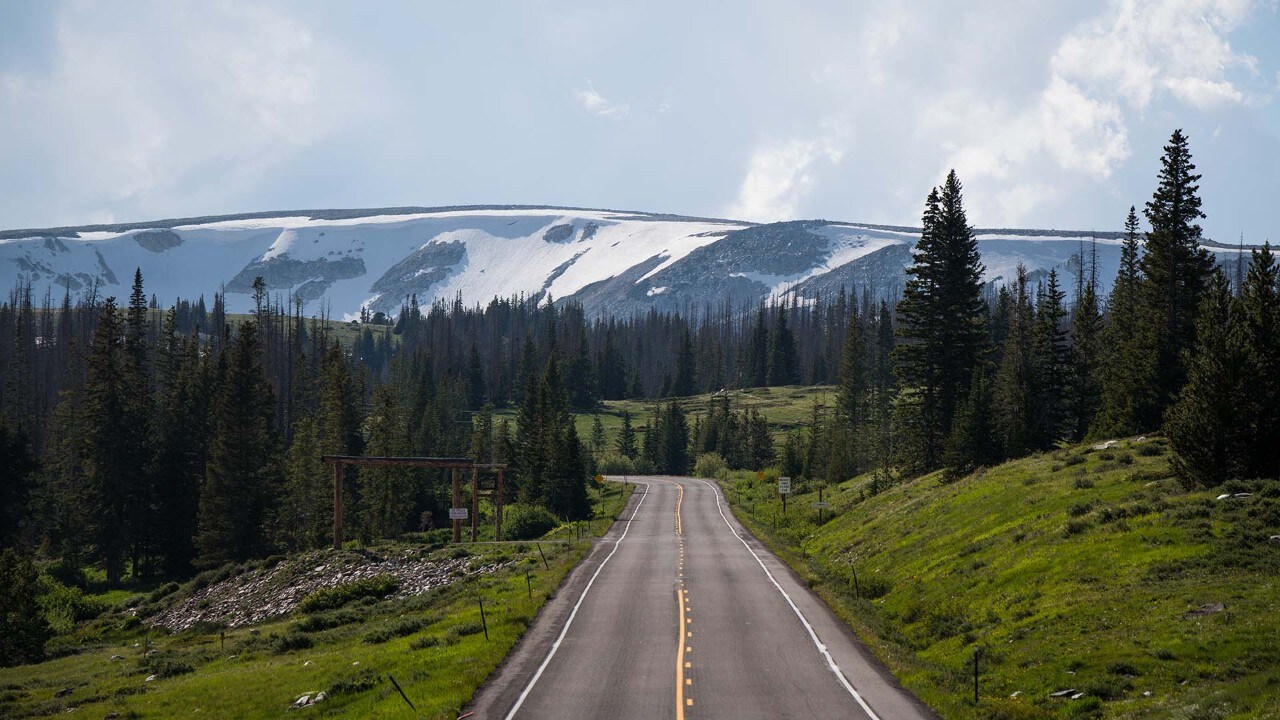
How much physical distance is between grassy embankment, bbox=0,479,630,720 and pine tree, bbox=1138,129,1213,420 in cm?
3052

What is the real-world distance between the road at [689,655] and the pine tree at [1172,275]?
75.0 feet

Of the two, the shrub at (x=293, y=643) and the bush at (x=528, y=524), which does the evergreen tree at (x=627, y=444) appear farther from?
the shrub at (x=293, y=643)

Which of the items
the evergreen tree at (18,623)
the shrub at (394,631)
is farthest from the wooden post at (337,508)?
the shrub at (394,631)

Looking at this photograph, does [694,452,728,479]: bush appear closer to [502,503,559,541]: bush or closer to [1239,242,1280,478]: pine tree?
[502,503,559,541]: bush

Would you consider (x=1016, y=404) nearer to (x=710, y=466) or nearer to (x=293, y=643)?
(x=293, y=643)

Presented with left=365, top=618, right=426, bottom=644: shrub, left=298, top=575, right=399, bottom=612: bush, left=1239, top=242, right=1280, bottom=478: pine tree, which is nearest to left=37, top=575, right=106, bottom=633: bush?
left=298, top=575, right=399, bottom=612: bush

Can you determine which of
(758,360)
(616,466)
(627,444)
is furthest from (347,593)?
(758,360)

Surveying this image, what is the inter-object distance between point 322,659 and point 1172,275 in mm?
46425

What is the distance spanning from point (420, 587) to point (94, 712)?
1762cm

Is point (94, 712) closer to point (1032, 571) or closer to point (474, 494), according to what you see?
point (1032, 571)

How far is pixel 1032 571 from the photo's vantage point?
26.9m

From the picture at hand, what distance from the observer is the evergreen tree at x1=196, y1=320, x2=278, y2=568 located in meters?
61.9

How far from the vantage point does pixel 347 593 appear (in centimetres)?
4112

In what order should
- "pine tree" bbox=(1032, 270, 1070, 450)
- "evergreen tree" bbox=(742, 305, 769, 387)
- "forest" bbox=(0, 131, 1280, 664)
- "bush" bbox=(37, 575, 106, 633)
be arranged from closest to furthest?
"forest" bbox=(0, 131, 1280, 664), "bush" bbox=(37, 575, 106, 633), "pine tree" bbox=(1032, 270, 1070, 450), "evergreen tree" bbox=(742, 305, 769, 387)
